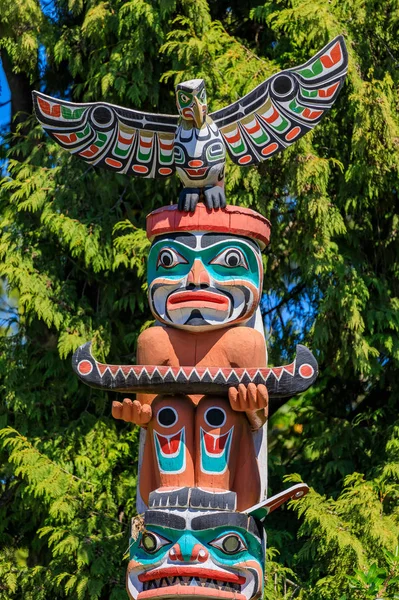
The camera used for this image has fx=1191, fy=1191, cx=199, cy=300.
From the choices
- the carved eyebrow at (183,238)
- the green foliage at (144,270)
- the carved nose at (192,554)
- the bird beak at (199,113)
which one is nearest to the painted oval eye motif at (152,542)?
the carved nose at (192,554)

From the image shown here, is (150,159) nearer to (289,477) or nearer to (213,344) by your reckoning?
(213,344)

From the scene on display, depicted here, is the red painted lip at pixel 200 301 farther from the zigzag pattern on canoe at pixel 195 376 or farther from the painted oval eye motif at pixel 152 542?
the painted oval eye motif at pixel 152 542

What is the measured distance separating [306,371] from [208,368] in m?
0.59

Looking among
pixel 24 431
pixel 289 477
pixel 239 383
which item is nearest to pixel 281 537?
pixel 289 477

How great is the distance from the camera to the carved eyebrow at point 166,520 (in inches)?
278

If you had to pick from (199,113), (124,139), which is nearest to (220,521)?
(199,113)

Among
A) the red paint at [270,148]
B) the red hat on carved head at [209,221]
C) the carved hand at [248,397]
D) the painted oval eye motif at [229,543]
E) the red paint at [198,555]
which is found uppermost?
the red paint at [270,148]

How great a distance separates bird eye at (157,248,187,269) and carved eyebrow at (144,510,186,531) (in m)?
1.62

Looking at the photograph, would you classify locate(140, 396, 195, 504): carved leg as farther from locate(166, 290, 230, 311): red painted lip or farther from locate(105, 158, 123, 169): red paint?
locate(105, 158, 123, 169): red paint

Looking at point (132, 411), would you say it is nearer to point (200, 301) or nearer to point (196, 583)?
point (200, 301)

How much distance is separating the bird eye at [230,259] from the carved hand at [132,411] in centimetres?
105

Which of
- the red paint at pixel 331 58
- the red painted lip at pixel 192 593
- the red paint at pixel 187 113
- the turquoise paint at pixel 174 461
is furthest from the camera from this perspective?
the red paint at pixel 331 58

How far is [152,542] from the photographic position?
7.15m

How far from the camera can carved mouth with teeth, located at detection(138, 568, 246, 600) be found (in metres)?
6.93
